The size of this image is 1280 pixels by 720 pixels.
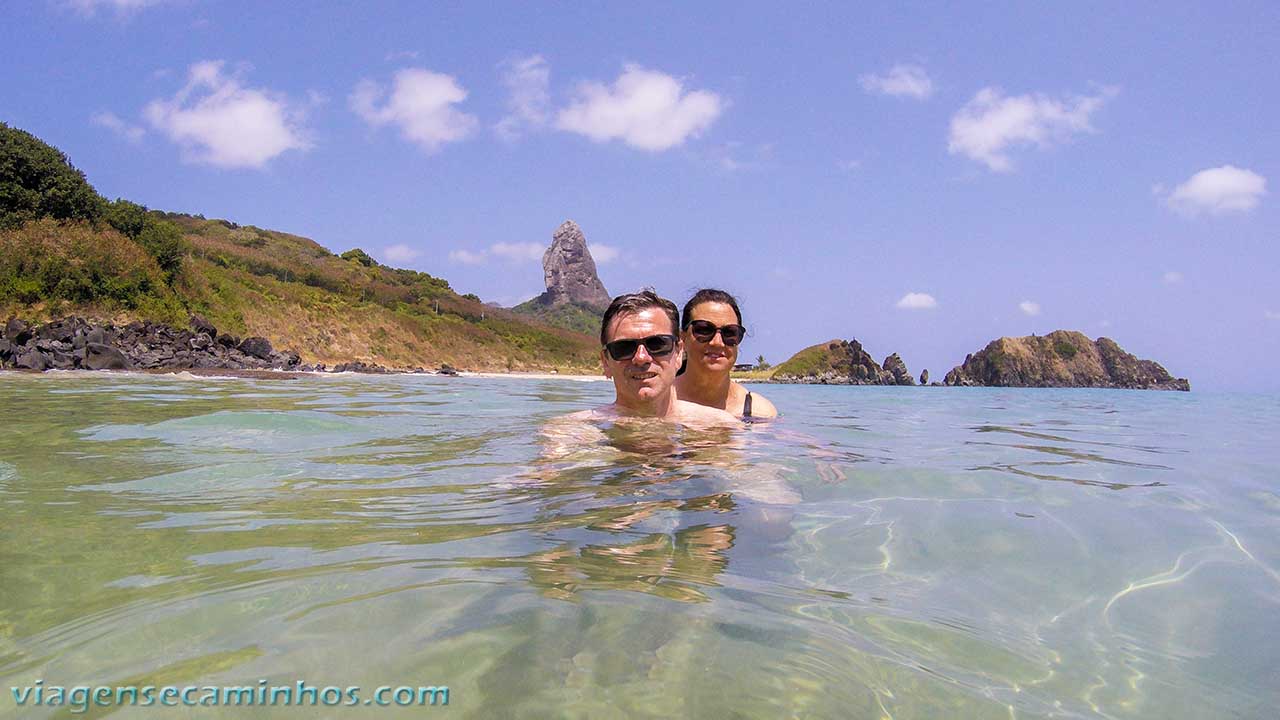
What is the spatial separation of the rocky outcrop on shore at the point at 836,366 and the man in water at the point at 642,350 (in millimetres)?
71799

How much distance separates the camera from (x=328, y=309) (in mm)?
42094

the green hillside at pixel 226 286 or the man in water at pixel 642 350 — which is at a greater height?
the green hillside at pixel 226 286

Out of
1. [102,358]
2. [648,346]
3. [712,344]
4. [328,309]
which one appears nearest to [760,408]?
[712,344]

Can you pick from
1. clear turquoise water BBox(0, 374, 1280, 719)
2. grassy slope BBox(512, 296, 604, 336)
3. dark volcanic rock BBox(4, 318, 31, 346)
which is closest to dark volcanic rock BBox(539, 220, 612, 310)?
grassy slope BBox(512, 296, 604, 336)

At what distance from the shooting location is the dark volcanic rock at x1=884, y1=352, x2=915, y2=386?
84.2 m

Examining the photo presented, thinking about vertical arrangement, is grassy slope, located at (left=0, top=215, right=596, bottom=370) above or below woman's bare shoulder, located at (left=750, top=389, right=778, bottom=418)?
above

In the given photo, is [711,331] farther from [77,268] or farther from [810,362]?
[810,362]

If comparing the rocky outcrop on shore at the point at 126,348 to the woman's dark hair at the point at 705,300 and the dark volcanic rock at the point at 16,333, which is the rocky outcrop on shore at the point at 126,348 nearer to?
the dark volcanic rock at the point at 16,333

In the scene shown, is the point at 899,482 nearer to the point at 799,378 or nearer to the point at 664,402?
the point at 664,402

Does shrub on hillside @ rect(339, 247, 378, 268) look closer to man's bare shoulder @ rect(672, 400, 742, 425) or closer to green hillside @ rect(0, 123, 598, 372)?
green hillside @ rect(0, 123, 598, 372)

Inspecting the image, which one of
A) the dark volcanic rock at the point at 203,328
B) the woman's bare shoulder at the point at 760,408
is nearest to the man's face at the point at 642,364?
the woman's bare shoulder at the point at 760,408

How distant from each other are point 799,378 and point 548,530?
74.2 meters

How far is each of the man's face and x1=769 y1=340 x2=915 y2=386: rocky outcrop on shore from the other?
71.9 m

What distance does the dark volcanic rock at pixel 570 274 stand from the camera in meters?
132
